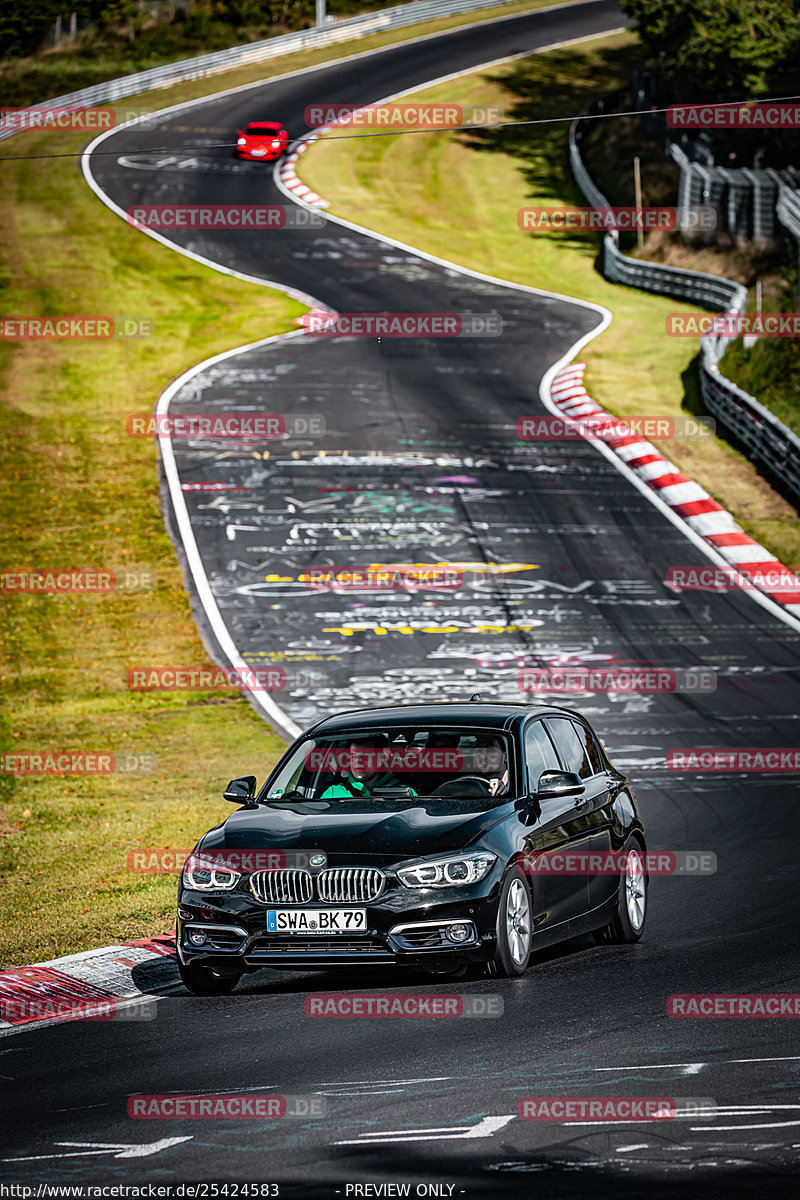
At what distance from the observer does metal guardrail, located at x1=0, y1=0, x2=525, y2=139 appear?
214 feet

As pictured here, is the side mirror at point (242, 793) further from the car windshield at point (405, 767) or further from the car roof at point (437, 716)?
the car roof at point (437, 716)

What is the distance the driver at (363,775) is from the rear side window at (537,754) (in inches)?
29.0

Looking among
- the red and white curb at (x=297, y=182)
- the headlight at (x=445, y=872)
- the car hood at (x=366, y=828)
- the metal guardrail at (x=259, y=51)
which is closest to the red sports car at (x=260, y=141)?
the red and white curb at (x=297, y=182)

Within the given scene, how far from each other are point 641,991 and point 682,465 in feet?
71.5

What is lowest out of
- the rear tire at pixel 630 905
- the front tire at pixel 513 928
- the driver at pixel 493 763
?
the rear tire at pixel 630 905

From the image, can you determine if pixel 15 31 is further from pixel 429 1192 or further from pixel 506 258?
pixel 429 1192

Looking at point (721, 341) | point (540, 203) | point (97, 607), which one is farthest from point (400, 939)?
point (540, 203)

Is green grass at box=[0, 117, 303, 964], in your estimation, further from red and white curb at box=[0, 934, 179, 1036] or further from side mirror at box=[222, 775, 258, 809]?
side mirror at box=[222, 775, 258, 809]

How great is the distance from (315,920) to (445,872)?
28.6 inches

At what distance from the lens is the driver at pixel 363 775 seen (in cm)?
979

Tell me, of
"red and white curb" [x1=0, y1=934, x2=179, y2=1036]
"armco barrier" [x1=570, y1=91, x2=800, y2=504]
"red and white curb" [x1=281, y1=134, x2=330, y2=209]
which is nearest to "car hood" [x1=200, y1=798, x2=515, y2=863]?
"red and white curb" [x1=0, y1=934, x2=179, y2=1036]

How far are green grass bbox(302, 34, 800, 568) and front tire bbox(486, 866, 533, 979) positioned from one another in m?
16.8

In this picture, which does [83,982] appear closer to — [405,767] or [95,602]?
[405,767]

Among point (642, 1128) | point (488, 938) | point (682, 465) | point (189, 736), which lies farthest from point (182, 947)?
point (682, 465)
